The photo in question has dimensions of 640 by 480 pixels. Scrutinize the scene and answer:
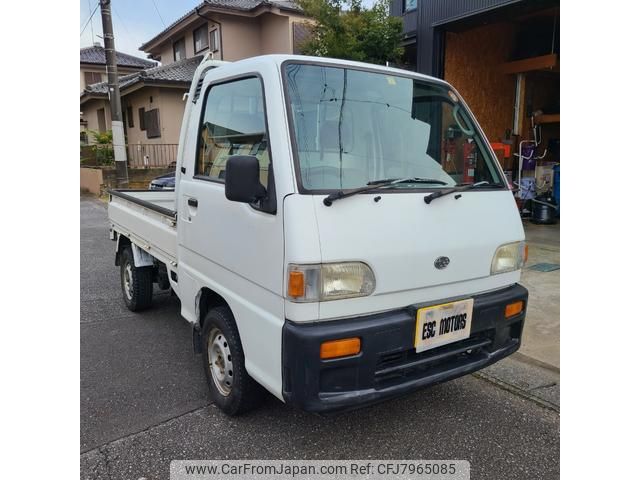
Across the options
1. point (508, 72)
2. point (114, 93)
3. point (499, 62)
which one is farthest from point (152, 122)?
point (508, 72)

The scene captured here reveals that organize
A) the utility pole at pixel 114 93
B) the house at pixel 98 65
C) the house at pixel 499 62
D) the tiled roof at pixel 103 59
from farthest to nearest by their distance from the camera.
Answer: the tiled roof at pixel 103 59, the house at pixel 98 65, the utility pole at pixel 114 93, the house at pixel 499 62

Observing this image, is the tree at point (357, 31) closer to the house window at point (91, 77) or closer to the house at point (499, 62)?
the house at point (499, 62)

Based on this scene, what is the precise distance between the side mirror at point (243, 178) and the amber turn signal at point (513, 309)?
1597 millimetres

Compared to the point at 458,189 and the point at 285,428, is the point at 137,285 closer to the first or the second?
the point at 285,428

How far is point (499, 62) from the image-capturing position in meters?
9.81

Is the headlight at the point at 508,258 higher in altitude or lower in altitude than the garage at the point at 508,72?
lower

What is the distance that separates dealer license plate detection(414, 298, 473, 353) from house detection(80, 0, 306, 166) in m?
14.3

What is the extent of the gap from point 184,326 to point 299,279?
107 inches

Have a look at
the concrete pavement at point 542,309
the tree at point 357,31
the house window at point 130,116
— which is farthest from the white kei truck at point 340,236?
the house window at point 130,116

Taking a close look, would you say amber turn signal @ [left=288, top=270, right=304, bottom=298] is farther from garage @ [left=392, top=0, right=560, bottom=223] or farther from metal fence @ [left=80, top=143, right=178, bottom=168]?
metal fence @ [left=80, top=143, right=178, bottom=168]

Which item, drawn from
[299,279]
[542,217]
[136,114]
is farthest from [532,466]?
[136,114]

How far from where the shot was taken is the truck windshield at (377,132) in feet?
7.91

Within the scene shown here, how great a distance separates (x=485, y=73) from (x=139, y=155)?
1313cm

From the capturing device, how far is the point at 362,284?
2229 mm
